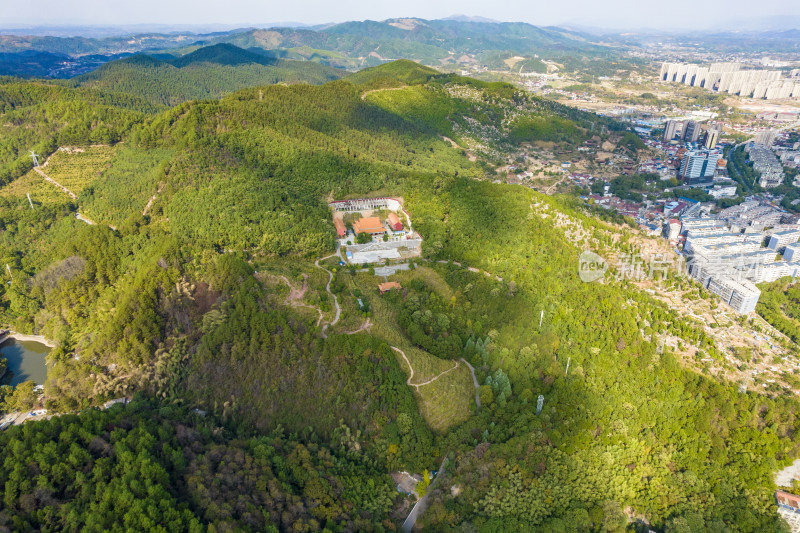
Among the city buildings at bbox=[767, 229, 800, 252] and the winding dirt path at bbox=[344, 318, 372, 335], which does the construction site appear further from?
the city buildings at bbox=[767, 229, 800, 252]

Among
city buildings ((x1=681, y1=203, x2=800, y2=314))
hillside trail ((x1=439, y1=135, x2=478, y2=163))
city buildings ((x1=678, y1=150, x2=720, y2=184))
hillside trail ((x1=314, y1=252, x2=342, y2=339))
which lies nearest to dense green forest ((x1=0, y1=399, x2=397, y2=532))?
hillside trail ((x1=314, y1=252, x2=342, y2=339))

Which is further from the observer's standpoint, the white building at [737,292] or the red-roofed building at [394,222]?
the red-roofed building at [394,222]

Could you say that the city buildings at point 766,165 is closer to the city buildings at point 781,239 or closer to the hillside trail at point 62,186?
the city buildings at point 781,239

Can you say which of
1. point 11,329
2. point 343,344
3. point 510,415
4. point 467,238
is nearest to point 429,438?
point 510,415

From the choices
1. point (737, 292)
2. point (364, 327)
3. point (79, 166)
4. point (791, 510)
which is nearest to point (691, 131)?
point (737, 292)

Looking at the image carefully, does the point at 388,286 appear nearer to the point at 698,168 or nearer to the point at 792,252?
the point at 792,252

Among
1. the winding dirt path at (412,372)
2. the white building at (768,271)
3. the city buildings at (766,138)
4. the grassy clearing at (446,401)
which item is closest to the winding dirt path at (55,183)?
the winding dirt path at (412,372)

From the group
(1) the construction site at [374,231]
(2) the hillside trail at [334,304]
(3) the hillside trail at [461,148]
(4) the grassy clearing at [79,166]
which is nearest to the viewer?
(2) the hillside trail at [334,304]
